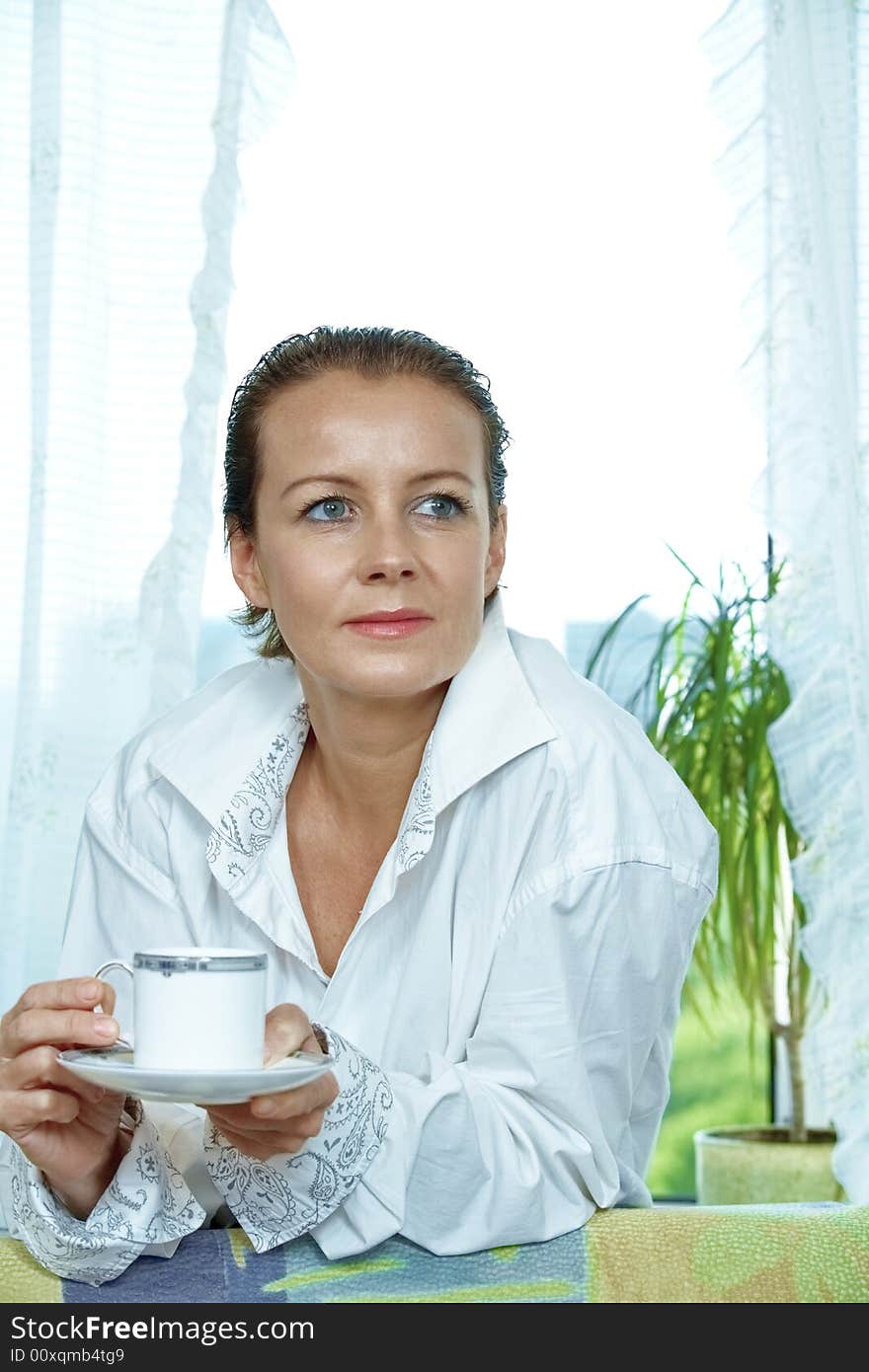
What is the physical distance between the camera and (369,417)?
140 centimetres

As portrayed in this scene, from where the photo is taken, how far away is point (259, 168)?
257 centimetres

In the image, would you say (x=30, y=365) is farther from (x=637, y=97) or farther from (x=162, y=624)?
(x=637, y=97)

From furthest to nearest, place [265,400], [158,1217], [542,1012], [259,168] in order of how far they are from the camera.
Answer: [259,168] < [265,400] < [542,1012] < [158,1217]

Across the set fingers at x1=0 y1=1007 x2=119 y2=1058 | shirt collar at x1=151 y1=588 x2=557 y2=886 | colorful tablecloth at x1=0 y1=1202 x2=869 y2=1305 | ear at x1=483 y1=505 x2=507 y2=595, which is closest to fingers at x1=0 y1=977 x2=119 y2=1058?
fingers at x1=0 y1=1007 x2=119 y2=1058

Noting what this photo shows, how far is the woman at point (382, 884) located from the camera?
117 cm

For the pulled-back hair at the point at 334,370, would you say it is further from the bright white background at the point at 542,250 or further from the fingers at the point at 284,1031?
the bright white background at the point at 542,250

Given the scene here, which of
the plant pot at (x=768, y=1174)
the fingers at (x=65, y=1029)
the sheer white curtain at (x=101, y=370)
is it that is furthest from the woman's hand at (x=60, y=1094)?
the plant pot at (x=768, y=1174)

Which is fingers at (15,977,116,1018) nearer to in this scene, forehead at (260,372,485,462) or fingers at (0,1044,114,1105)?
fingers at (0,1044,114,1105)

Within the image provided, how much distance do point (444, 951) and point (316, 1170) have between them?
320mm

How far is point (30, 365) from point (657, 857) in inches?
61.6

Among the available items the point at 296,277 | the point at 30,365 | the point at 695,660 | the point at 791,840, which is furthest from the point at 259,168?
the point at 791,840

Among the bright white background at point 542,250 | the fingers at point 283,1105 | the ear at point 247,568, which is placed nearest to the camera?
the fingers at point 283,1105

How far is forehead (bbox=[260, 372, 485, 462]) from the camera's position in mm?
1396

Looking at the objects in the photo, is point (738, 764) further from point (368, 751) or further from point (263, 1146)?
point (263, 1146)
